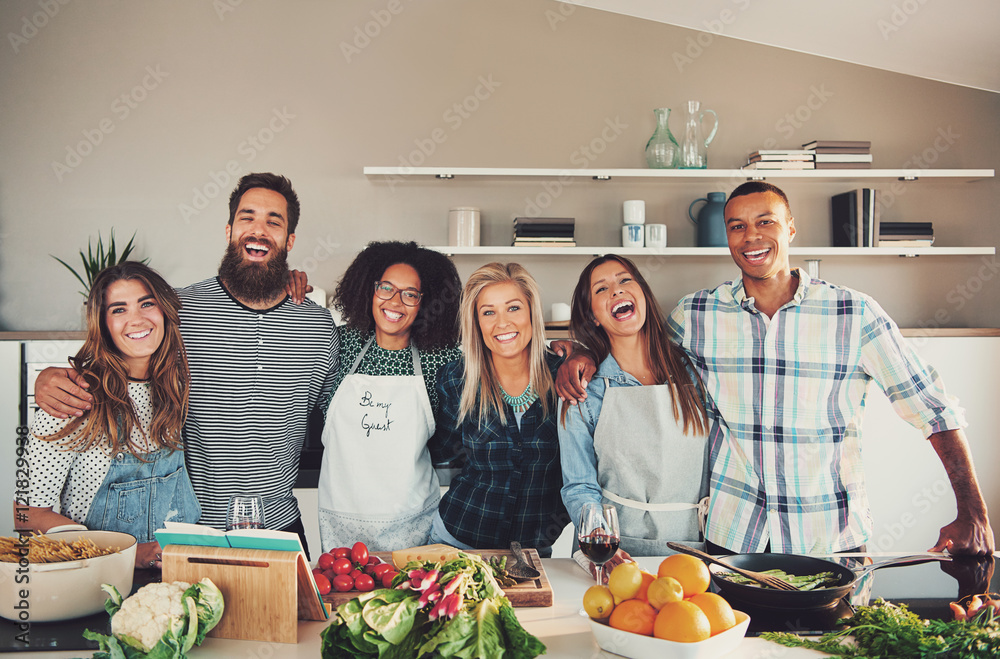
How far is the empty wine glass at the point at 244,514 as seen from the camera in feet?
4.28

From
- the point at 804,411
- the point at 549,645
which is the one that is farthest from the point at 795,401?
the point at 549,645

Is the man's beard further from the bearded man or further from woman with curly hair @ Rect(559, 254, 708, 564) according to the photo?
woman with curly hair @ Rect(559, 254, 708, 564)

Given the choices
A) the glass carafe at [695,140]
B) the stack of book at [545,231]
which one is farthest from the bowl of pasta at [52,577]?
the glass carafe at [695,140]

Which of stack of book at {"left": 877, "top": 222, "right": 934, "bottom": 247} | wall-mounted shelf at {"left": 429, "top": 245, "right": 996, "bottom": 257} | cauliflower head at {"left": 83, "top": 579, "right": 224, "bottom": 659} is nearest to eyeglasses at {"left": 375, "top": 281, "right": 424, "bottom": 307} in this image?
cauliflower head at {"left": 83, "top": 579, "right": 224, "bottom": 659}

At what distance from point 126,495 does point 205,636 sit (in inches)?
23.0

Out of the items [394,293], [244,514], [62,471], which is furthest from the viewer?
[394,293]

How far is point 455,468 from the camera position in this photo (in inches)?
84.3

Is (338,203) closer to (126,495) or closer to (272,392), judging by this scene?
(272,392)

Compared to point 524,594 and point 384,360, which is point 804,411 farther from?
point 384,360

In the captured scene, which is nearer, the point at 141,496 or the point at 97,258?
the point at 141,496

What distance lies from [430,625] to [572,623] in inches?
12.4

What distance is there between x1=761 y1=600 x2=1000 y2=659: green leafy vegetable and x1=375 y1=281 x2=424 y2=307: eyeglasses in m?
1.30

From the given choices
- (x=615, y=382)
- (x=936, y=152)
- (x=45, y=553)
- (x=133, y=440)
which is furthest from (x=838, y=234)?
(x=45, y=553)

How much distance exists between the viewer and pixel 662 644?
3.51 feet
